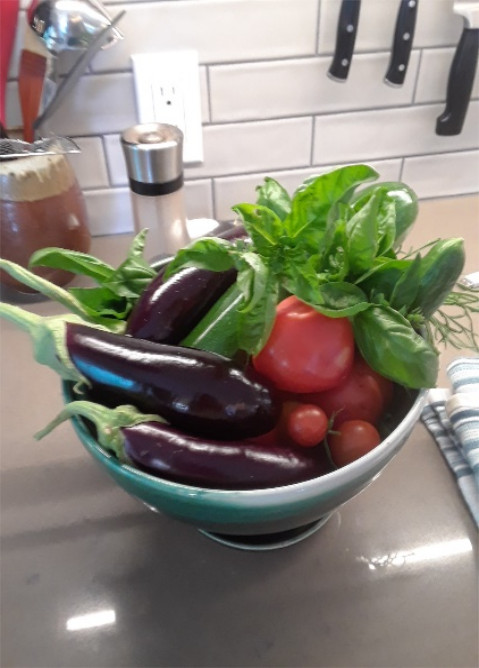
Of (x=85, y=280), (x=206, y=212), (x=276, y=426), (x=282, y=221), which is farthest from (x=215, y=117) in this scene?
(x=276, y=426)

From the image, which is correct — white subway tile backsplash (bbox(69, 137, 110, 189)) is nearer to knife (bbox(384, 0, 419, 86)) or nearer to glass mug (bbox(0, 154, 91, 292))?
glass mug (bbox(0, 154, 91, 292))

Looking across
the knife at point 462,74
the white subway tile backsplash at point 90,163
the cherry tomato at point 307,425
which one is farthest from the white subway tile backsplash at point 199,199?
the cherry tomato at point 307,425

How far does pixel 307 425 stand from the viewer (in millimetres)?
392

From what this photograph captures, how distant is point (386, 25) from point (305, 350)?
540 millimetres

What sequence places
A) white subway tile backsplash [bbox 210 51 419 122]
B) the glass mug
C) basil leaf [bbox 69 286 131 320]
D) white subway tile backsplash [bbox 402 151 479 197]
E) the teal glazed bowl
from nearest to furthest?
1. the teal glazed bowl
2. basil leaf [bbox 69 286 131 320]
3. the glass mug
4. white subway tile backsplash [bbox 210 51 419 122]
5. white subway tile backsplash [bbox 402 151 479 197]

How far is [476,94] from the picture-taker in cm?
84

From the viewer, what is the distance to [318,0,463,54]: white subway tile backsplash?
735mm

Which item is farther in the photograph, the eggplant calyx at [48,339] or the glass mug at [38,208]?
the glass mug at [38,208]

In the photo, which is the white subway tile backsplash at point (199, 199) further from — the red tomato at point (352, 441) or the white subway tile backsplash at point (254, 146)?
the red tomato at point (352, 441)

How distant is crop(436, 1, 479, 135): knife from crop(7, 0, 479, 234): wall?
0.02m

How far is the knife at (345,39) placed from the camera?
716 millimetres

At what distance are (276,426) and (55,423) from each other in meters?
0.14

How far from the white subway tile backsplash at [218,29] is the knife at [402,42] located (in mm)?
97

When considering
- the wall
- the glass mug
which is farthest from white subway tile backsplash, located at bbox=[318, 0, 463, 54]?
→ the glass mug
